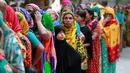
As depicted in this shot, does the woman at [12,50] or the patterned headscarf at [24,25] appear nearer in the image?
the woman at [12,50]

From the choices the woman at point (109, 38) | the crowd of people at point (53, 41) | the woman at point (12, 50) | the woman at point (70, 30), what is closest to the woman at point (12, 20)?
the crowd of people at point (53, 41)

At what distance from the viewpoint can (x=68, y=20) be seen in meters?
4.42

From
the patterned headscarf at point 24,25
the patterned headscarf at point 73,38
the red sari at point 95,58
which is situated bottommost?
the red sari at point 95,58

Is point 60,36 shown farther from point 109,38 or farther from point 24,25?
point 109,38

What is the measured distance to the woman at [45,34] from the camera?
365 cm

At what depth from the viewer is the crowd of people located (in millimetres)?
2713

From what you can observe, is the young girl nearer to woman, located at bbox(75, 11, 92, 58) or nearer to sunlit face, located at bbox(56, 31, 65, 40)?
sunlit face, located at bbox(56, 31, 65, 40)

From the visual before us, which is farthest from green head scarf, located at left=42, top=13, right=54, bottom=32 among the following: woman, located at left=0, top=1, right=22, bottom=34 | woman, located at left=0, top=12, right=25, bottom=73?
woman, located at left=0, top=12, right=25, bottom=73

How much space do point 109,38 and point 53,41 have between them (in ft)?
7.59

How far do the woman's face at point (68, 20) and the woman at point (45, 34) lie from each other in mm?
652

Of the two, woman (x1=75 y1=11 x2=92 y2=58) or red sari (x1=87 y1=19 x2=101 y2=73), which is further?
red sari (x1=87 y1=19 x2=101 y2=73)

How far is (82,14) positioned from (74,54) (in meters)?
1.14

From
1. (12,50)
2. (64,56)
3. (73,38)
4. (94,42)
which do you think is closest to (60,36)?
(64,56)

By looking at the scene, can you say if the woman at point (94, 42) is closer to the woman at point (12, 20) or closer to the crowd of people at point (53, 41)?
the crowd of people at point (53, 41)
